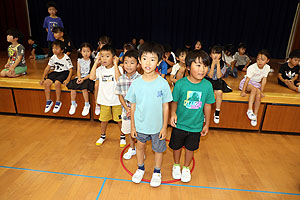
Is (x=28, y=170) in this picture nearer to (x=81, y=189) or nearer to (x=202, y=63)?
(x=81, y=189)

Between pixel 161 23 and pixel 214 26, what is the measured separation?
1834 mm

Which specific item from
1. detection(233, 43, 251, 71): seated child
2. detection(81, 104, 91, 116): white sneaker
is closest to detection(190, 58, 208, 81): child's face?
detection(81, 104, 91, 116): white sneaker

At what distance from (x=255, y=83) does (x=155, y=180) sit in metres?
2.11

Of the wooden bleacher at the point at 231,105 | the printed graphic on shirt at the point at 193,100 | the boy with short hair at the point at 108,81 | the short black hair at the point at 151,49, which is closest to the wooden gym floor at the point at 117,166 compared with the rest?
the wooden bleacher at the point at 231,105

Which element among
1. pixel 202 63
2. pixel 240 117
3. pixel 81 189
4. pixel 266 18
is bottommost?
pixel 81 189

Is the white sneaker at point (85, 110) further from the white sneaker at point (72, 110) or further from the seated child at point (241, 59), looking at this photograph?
the seated child at point (241, 59)

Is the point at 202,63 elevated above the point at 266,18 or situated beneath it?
situated beneath

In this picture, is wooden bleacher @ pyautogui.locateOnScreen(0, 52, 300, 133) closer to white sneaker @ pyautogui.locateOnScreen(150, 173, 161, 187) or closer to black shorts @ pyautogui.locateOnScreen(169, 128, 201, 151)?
black shorts @ pyautogui.locateOnScreen(169, 128, 201, 151)

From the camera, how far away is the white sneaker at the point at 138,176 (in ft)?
6.97

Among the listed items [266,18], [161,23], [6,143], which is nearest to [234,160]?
[6,143]

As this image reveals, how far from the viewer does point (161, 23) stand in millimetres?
6812

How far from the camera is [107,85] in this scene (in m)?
2.50

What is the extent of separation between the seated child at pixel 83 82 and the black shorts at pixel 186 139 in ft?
5.15

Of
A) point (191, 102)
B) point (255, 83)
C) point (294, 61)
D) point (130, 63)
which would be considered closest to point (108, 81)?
point (130, 63)
